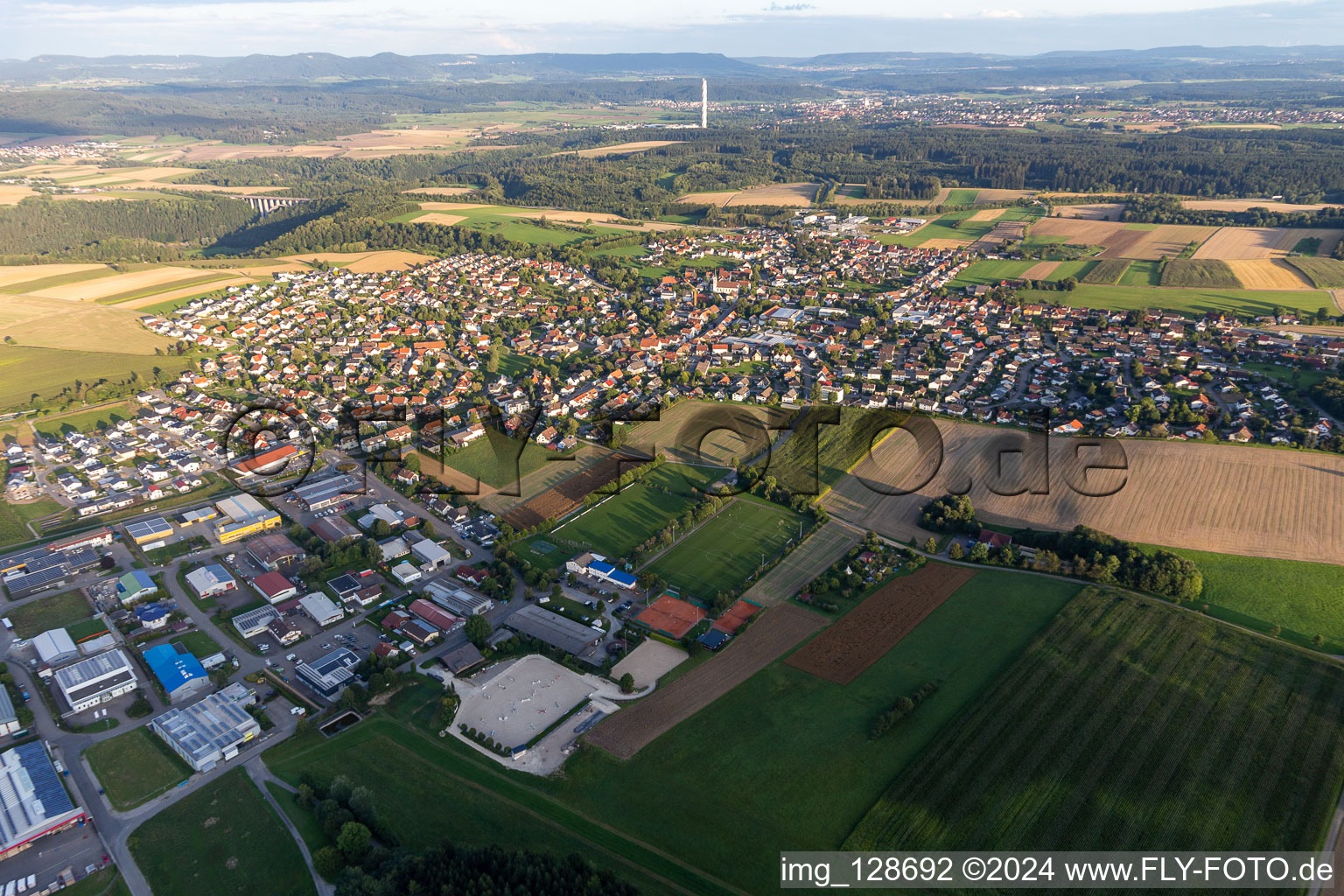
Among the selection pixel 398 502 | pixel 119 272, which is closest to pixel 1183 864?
pixel 398 502

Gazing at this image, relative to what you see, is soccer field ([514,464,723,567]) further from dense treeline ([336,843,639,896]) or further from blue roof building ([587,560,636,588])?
dense treeline ([336,843,639,896])

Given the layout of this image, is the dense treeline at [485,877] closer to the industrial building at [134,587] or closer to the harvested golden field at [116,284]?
the industrial building at [134,587]

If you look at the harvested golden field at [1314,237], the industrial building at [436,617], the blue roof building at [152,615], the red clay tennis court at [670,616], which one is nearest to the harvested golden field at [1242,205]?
the harvested golden field at [1314,237]

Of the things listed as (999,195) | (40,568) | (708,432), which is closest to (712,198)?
(999,195)

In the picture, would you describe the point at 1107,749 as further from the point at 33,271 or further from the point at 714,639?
the point at 33,271

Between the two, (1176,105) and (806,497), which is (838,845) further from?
(1176,105)

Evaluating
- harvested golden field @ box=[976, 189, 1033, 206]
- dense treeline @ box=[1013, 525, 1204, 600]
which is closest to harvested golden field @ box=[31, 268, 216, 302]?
dense treeline @ box=[1013, 525, 1204, 600]
